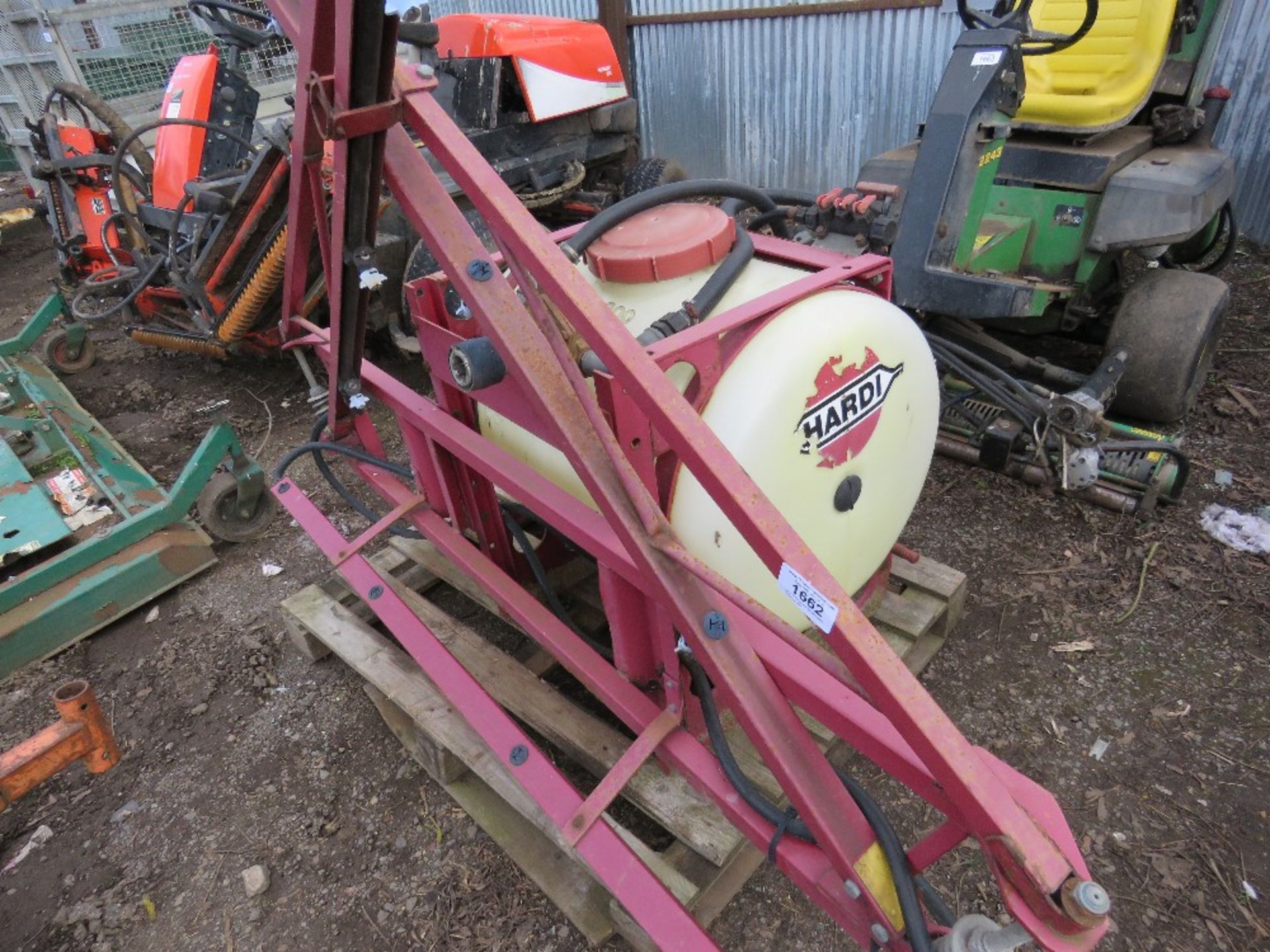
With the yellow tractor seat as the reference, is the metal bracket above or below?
above

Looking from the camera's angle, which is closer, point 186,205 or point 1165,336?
point 1165,336

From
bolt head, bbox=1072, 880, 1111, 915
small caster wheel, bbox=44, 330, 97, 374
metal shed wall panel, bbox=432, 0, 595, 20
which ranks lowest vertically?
small caster wheel, bbox=44, 330, 97, 374

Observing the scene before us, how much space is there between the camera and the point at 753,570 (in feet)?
5.86

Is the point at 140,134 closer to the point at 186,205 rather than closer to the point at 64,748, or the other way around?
the point at 186,205

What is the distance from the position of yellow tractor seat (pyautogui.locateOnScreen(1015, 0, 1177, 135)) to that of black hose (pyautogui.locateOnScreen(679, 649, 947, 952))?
307 cm

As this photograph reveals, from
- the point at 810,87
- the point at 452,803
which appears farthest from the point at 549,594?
the point at 810,87

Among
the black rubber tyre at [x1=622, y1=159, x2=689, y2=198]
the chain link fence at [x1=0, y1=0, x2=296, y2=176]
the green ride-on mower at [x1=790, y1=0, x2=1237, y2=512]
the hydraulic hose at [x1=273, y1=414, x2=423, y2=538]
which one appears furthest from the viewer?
the chain link fence at [x1=0, y1=0, x2=296, y2=176]

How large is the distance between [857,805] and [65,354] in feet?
18.2

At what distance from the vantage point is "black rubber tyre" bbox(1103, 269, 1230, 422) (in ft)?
10.4

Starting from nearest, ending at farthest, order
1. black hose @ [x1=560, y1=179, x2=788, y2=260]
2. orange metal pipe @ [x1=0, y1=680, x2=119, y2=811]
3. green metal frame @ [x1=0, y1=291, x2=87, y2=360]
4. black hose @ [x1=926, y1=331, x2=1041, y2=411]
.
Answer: orange metal pipe @ [x1=0, y1=680, x2=119, y2=811]
black hose @ [x1=560, y1=179, x2=788, y2=260]
black hose @ [x1=926, y1=331, x2=1041, y2=411]
green metal frame @ [x1=0, y1=291, x2=87, y2=360]

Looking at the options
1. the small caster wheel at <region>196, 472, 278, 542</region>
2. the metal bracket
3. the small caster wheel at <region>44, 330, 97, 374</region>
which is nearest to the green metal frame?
the small caster wheel at <region>44, 330, 97, 374</region>

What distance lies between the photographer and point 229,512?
3293 millimetres

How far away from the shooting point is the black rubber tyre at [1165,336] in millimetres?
3182

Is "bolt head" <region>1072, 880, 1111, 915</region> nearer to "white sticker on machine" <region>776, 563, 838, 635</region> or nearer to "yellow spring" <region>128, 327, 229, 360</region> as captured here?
"white sticker on machine" <region>776, 563, 838, 635</region>
